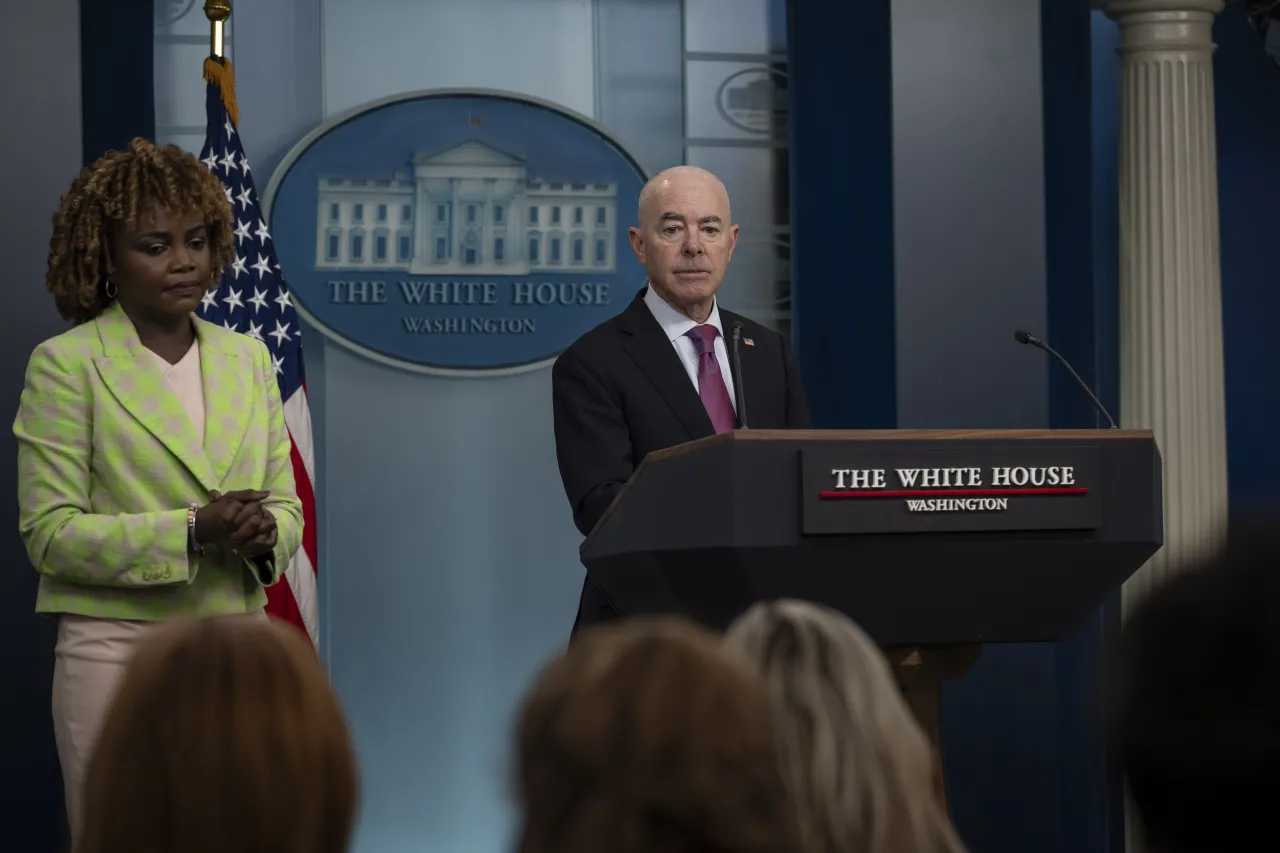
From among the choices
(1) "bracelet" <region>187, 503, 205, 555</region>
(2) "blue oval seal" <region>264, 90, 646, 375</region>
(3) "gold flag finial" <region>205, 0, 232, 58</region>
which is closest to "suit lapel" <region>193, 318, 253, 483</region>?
(1) "bracelet" <region>187, 503, 205, 555</region>

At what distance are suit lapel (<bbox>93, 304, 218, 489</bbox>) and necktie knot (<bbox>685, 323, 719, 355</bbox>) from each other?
94 cm

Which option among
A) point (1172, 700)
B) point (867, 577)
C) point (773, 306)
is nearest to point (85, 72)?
point (773, 306)

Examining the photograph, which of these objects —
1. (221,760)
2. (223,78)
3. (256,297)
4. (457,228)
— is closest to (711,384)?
(256,297)

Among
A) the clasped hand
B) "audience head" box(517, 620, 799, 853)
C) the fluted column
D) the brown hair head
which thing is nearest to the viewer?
"audience head" box(517, 620, 799, 853)

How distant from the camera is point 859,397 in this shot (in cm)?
479

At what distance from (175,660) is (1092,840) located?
4.38 metres

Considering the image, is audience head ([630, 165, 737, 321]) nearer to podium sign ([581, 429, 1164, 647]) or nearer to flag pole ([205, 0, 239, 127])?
podium sign ([581, 429, 1164, 647])

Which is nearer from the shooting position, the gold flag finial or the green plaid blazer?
the green plaid blazer

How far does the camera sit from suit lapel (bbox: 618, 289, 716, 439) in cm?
318

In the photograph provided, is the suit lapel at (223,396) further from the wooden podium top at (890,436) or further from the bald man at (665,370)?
the wooden podium top at (890,436)

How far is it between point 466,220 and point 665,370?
2013 millimetres

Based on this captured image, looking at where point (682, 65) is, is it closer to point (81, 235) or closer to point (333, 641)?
point (333, 641)

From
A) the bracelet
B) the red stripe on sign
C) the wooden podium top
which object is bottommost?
the bracelet

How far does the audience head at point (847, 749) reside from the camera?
1.22 meters
